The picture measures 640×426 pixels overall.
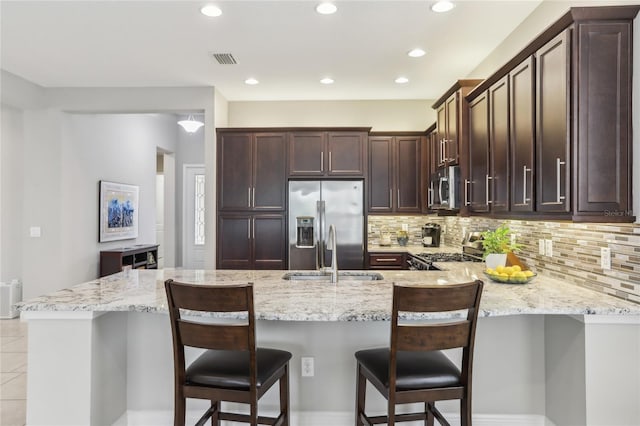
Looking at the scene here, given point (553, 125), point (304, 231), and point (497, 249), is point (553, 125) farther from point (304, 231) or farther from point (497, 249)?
point (304, 231)

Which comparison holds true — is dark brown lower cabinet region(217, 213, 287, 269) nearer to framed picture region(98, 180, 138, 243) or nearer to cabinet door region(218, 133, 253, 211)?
cabinet door region(218, 133, 253, 211)

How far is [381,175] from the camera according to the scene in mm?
5285

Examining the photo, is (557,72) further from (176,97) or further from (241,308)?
(176,97)

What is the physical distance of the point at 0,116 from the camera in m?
5.14

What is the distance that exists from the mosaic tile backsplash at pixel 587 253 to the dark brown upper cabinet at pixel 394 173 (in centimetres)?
158

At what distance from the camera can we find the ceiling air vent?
153 inches

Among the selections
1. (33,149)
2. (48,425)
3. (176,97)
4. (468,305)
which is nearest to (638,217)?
(468,305)

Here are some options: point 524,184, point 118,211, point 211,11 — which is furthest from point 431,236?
point 118,211

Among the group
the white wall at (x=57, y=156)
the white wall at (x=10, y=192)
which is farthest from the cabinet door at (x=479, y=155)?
the white wall at (x=10, y=192)

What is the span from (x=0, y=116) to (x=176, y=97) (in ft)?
7.51

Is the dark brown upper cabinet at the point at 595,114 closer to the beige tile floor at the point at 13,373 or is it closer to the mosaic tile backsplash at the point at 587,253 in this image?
the mosaic tile backsplash at the point at 587,253

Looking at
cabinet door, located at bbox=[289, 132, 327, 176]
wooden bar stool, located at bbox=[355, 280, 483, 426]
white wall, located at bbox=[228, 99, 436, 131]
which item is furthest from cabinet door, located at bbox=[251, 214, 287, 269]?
wooden bar stool, located at bbox=[355, 280, 483, 426]

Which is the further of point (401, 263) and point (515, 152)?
point (401, 263)

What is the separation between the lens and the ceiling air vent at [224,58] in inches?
153
